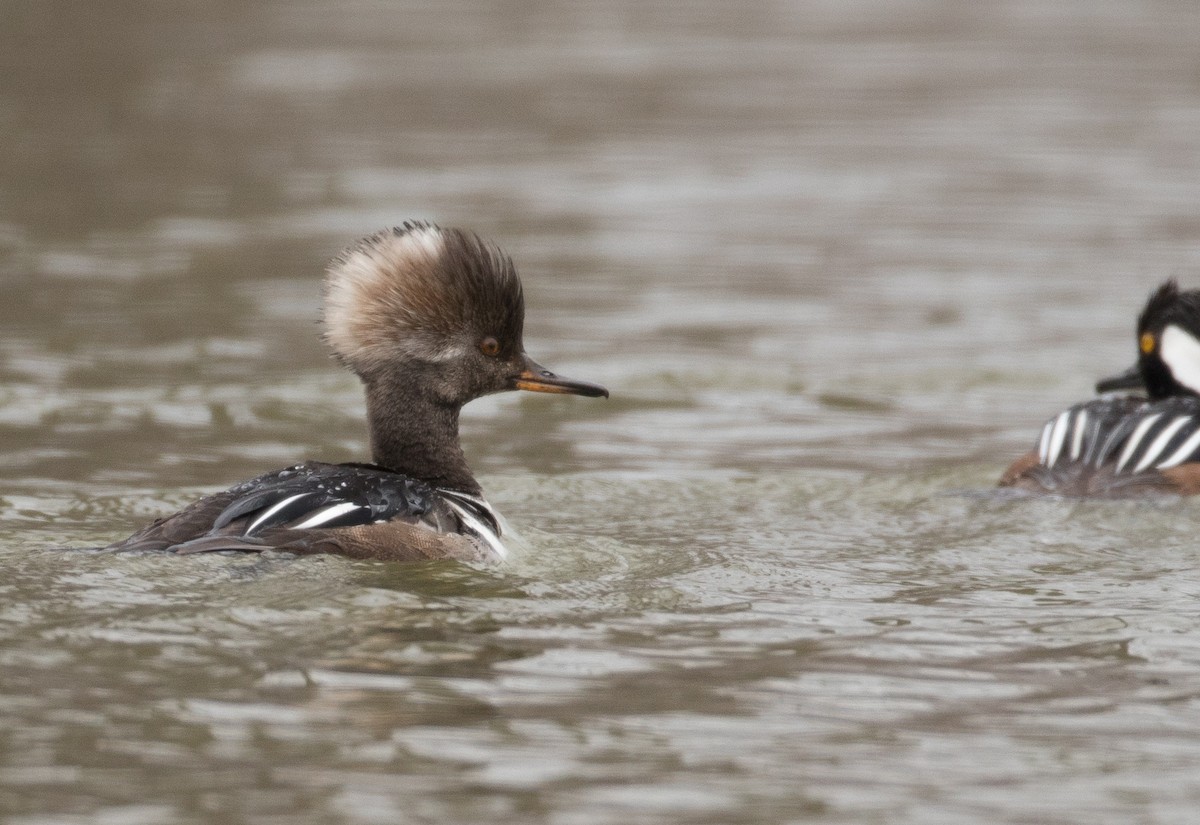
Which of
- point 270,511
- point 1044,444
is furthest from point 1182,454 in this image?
point 270,511

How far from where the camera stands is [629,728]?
501 cm

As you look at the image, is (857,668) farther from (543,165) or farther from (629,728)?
(543,165)

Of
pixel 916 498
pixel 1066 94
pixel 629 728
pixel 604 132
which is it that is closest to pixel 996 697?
pixel 629 728

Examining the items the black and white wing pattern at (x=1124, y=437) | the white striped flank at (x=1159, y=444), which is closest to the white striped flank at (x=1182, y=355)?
the black and white wing pattern at (x=1124, y=437)

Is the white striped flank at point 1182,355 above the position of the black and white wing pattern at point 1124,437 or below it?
above

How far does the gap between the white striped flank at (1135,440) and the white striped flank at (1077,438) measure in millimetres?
172

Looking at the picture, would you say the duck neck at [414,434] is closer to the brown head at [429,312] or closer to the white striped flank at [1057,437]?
the brown head at [429,312]

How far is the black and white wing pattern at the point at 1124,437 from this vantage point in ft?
25.3

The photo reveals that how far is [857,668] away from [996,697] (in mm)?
432

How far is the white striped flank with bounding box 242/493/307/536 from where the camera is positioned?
599 cm

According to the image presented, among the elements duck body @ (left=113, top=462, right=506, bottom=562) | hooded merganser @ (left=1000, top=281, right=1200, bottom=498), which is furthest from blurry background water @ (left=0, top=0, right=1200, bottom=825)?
hooded merganser @ (left=1000, top=281, right=1200, bottom=498)

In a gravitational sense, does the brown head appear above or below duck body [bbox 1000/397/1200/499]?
above

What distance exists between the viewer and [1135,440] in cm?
778

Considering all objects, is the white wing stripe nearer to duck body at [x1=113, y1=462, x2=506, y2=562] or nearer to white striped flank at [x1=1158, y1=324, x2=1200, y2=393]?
duck body at [x1=113, y1=462, x2=506, y2=562]
